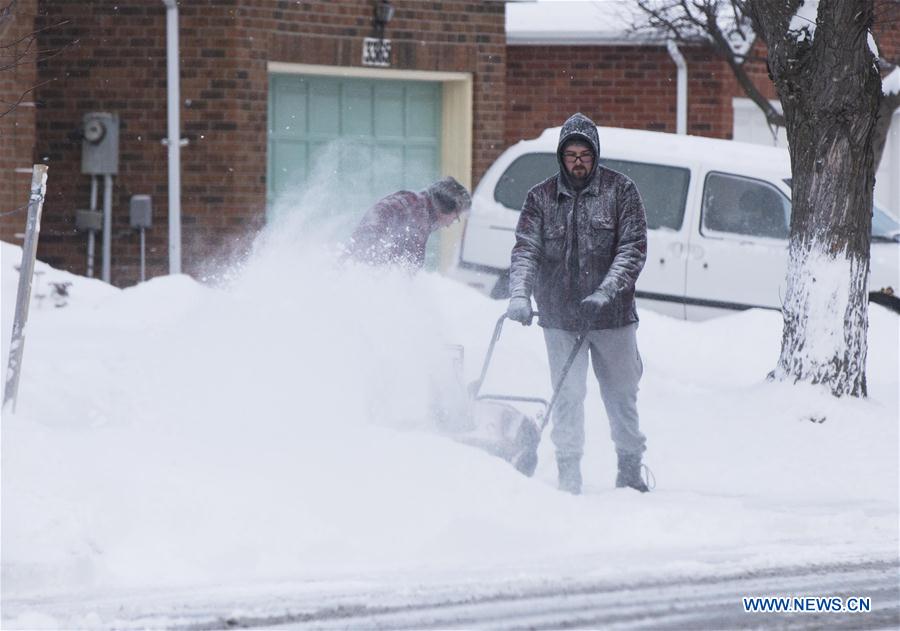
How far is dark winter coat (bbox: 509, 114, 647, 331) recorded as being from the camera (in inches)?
299

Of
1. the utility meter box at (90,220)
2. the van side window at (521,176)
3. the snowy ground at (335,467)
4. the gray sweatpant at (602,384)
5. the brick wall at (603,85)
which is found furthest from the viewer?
the brick wall at (603,85)

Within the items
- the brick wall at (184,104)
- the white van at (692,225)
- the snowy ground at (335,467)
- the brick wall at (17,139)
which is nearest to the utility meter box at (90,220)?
the brick wall at (184,104)

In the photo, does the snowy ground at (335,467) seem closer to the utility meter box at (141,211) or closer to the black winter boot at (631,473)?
the black winter boot at (631,473)

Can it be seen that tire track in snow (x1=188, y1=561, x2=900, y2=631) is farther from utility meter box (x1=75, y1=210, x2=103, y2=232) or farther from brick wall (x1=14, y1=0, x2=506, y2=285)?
utility meter box (x1=75, y1=210, x2=103, y2=232)

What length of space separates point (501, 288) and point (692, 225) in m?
1.63

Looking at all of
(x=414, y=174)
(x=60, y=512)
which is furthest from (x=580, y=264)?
(x=414, y=174)

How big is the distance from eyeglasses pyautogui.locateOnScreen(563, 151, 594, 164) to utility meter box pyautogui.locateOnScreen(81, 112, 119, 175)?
25.5ft

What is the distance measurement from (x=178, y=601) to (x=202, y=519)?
32.0 inches

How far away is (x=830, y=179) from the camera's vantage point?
32.4ft
